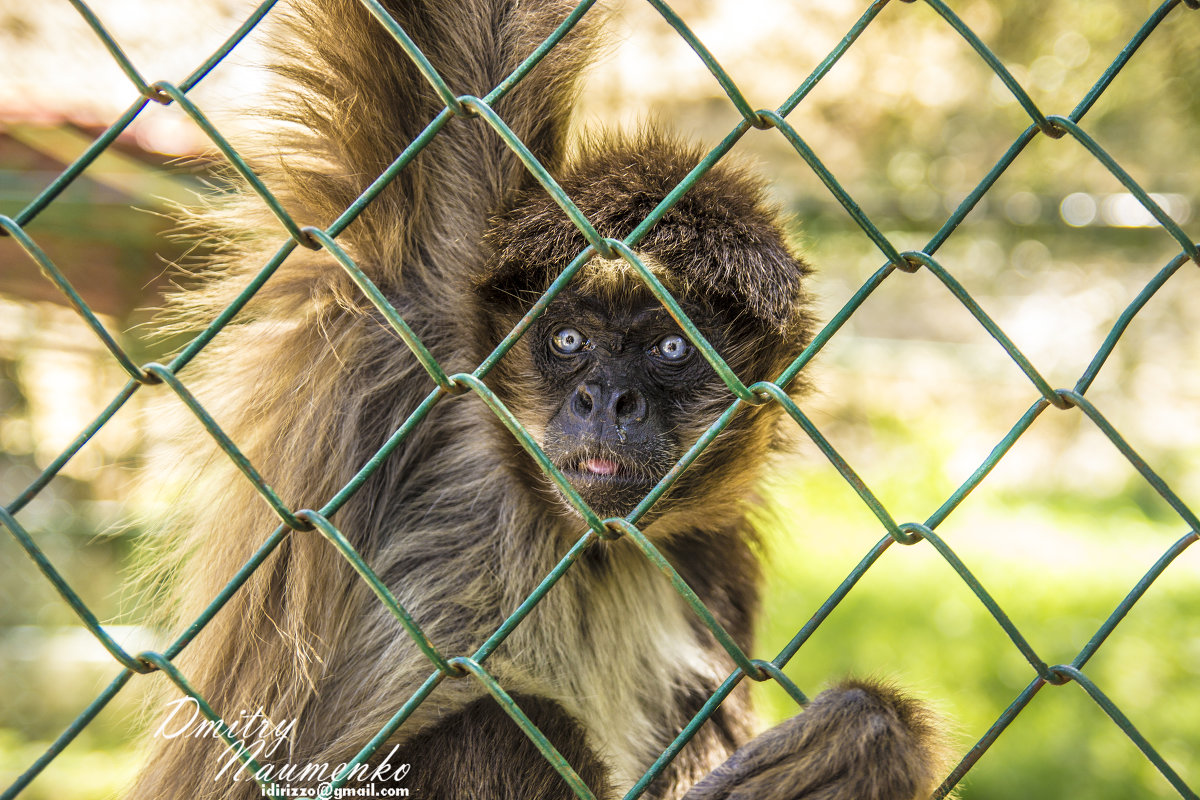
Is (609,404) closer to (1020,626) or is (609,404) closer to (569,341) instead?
(569,341)

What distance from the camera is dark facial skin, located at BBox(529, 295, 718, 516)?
3012mm

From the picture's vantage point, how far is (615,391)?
3098mm

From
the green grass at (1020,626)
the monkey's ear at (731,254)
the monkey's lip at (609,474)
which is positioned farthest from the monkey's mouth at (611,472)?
the green grass at (1020,626)

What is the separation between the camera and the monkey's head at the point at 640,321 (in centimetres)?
303

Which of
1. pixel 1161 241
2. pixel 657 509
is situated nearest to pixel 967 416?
pixel 1161 241

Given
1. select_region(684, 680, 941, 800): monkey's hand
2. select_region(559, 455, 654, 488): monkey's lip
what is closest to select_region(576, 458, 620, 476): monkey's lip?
select_region(559, 455, 654, 488): monkey's lip

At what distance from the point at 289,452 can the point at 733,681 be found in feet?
6.23

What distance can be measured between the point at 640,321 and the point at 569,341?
0.25 meters

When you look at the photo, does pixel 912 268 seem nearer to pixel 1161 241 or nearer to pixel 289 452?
pixel 289 452

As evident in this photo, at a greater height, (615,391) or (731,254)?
(731,254)

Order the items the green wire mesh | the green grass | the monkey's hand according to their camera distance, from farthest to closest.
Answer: the green grass
the monkey's hand
the green wire mesh

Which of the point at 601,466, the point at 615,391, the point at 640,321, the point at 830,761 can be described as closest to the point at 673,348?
the point at 640,321

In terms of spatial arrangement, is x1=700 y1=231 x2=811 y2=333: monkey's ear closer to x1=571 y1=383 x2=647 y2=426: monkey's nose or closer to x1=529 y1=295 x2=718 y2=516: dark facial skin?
x1=529 y1=295 x2=718 y2=516: dark facial skin

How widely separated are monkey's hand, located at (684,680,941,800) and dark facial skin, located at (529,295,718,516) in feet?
2.89
